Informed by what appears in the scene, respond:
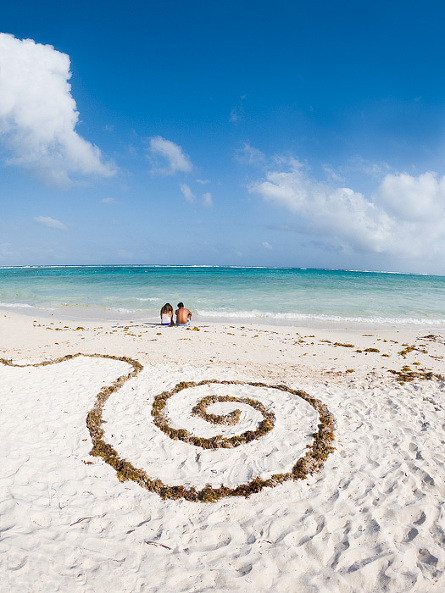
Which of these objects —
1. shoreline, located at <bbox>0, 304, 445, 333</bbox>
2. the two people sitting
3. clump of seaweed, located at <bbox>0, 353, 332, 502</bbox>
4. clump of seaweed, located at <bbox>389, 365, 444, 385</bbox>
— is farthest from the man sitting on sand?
clump of seaweed, located at <bbox>389, 365, 444, 385</bbox>

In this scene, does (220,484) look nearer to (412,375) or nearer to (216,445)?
(216,445)

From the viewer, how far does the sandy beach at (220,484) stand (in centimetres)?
361

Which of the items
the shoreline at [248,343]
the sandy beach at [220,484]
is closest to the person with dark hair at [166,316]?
the shoreline at [248,343]

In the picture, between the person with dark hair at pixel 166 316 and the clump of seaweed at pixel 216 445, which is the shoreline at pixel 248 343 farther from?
the clump of seaweed at pixel 216 445

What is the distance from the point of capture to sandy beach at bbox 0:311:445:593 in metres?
3.61

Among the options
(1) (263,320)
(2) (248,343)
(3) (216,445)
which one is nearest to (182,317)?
(2) (248,343)

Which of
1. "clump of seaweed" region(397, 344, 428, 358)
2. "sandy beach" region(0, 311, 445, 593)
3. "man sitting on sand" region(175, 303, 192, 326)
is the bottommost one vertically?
"sandy beach" region(0, 311, 445, 593)

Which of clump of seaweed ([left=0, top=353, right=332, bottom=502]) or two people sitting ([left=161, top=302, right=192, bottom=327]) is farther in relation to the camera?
two people sitting ([left=161, top=302, right=192, bottom=327])

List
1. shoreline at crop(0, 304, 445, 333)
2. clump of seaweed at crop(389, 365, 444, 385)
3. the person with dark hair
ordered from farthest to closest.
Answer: shoreline at crop(0, 304, 445, 333), the person with dark hair, clump of seaweed at crop(389, 365, 444, 385)

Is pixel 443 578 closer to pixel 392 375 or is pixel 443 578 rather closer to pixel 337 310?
pixel 392 375

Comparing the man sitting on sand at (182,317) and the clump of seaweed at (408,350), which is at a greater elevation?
the man sitting on sand at (182,317)

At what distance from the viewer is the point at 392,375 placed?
9844 millimetres

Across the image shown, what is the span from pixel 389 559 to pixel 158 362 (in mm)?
8438

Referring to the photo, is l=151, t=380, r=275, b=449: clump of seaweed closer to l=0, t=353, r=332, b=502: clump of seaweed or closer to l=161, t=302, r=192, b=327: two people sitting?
l=0, t=353, r=332, b=502: clump of seaweed
